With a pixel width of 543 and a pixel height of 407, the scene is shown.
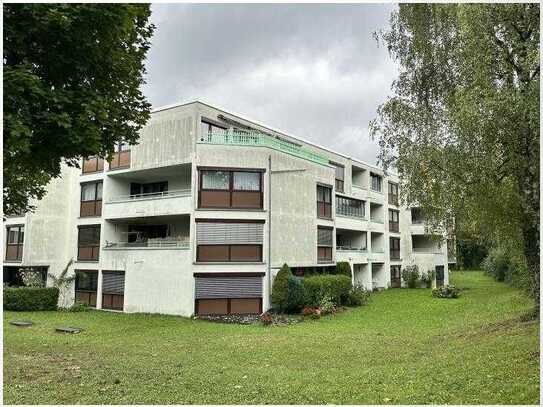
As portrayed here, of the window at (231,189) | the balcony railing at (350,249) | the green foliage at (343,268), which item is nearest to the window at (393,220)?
the balcony railing at (350,249)

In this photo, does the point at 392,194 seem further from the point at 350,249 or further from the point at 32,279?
the point at 32,279

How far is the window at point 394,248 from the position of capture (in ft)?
146

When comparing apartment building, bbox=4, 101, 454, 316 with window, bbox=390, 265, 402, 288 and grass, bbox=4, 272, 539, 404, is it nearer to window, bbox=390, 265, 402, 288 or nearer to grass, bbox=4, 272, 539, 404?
grass, bbox=4, 272, 539, 404

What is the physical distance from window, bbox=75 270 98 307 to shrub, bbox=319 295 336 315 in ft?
41.5

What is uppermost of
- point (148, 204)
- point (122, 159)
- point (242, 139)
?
point (242, 139)

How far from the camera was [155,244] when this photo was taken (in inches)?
978

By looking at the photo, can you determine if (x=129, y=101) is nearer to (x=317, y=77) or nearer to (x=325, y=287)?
(x=317, y=77)

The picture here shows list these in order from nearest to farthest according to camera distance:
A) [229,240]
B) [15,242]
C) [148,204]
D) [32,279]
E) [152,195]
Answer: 1. [229,240]
2. [148,204]
3. [152,195]
4. [32,279]
5. [15,242]

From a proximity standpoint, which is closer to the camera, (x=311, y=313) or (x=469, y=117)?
(x=469, y=117)

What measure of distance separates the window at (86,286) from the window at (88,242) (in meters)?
0.87

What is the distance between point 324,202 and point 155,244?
1075cm

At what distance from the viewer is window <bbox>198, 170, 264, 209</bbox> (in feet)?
78.7

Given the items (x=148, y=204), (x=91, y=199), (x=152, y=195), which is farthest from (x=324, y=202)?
(x=91, y=199)

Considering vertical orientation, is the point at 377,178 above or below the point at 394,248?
above
